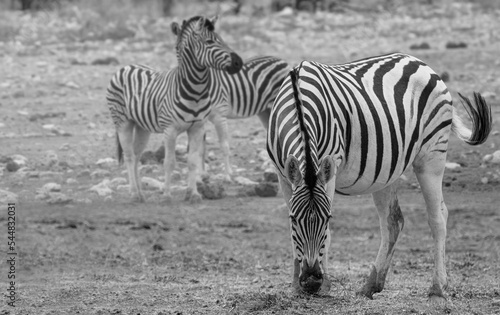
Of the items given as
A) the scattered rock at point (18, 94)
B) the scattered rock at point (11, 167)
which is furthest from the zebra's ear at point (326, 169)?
the scattered rock at point (18, 94)

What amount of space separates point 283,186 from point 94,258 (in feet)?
Result: 8.41

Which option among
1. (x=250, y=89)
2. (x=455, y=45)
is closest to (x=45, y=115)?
(x=250, y=89)

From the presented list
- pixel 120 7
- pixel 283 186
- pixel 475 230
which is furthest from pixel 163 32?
pixel 283 186

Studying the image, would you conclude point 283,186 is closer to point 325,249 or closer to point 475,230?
point 325,249

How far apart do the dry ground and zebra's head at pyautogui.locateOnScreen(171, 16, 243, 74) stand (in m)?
1.25

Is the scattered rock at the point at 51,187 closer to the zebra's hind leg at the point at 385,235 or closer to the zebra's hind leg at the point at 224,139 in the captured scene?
the zebra's hind leg at the point at 224,139

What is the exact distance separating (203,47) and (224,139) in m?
1.56

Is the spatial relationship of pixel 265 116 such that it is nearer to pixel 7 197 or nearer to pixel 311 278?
pixel 7 197

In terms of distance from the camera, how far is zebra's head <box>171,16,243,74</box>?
953 centimetres

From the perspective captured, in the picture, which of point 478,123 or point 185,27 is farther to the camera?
point 185,27

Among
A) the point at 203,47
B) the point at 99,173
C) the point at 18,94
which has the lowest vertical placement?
the point at 99,173

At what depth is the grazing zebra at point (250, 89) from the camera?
11227mm

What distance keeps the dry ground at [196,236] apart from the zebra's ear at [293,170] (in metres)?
0.63

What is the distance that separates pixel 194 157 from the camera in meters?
9.48
